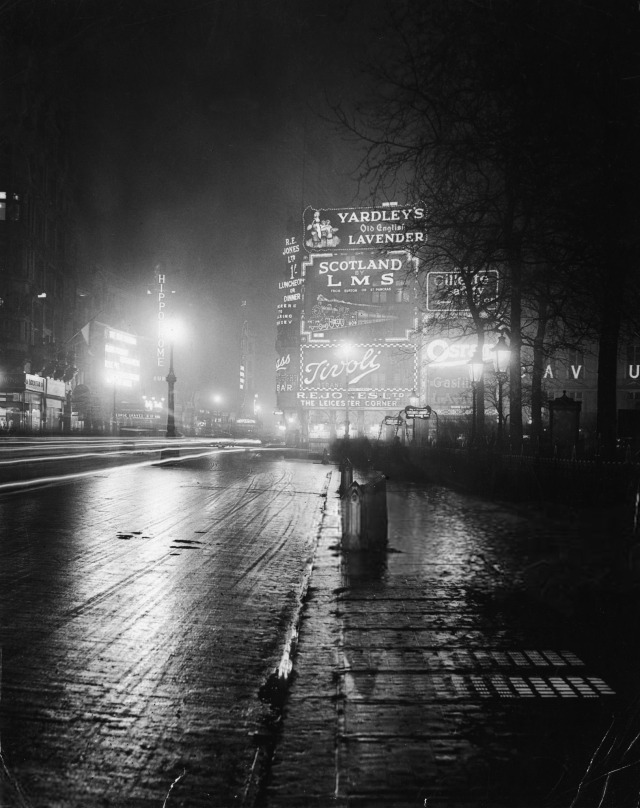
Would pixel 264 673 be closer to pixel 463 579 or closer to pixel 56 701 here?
pixel 56 701

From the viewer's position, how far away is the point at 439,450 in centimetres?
2492

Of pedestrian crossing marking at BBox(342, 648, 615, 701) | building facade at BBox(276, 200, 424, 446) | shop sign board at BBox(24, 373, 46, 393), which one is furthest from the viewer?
building facade at BBox(276, 200, 424, 446)

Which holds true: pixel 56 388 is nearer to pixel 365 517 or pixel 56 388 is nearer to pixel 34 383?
pixel 34 383

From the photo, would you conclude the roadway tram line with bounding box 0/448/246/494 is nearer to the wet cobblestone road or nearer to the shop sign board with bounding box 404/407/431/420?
the wet cobblestone road

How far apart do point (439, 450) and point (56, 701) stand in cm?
2159

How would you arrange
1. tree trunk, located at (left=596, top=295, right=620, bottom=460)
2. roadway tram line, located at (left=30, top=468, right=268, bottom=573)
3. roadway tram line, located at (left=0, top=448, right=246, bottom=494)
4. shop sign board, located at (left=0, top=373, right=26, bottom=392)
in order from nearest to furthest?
roadway tram line, located at (left=30, top=468, right=268, bottom=573)
roadway tram line, located at (left=0, top=448, right=246, bottom=494)
tree trunk, located at (left=596, top=295, right=620, bottom=460)
shop sign board, located at (left=0, top=373, right=26, bottom=392)

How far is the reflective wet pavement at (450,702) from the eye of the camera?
321 cm

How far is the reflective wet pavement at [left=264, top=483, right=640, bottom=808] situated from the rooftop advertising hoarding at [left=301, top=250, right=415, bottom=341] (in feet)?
277

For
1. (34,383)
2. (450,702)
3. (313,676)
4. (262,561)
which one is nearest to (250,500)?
(262,561)

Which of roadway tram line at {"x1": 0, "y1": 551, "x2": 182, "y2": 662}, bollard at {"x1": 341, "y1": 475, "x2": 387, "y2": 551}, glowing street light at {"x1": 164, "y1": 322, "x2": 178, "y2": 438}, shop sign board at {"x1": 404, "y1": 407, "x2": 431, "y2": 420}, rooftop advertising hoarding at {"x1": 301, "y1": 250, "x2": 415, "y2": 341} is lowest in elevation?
roadway tram line at {"x1": 0, "y1": 551, "x2": 182, "y2": 662}

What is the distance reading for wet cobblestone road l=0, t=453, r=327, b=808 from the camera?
3.26m

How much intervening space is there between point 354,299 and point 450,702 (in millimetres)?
96516

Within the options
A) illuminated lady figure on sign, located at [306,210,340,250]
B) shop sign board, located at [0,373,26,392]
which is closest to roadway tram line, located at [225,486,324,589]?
shop sign board, located at [0,373,26,392]

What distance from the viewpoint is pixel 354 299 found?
99312 millimetres
